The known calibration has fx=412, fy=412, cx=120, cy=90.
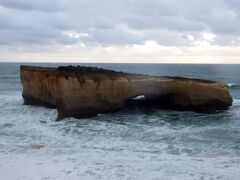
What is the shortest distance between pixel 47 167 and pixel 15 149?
9.95 ft

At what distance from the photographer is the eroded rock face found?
24.5 m

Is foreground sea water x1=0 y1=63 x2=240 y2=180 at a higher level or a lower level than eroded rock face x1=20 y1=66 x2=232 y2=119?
lower

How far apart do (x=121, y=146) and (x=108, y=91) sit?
28.3ft

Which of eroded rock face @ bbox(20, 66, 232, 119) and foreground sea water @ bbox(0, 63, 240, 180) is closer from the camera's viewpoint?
foreground sea water @ bbox(0, 63, 240, 180)

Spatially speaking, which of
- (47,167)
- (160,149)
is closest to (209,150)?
(160,149)

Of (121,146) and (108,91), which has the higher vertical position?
(108,91)

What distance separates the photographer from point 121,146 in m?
17.5

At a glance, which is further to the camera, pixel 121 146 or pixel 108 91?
pixel 108 91

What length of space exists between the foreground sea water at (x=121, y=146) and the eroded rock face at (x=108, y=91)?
0.99 metres

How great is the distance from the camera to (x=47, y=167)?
571 inches

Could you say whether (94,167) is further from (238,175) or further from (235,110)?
(235,110)

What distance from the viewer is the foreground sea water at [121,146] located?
553 inches

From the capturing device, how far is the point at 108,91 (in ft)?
84.6

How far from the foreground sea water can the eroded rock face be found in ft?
3.24
